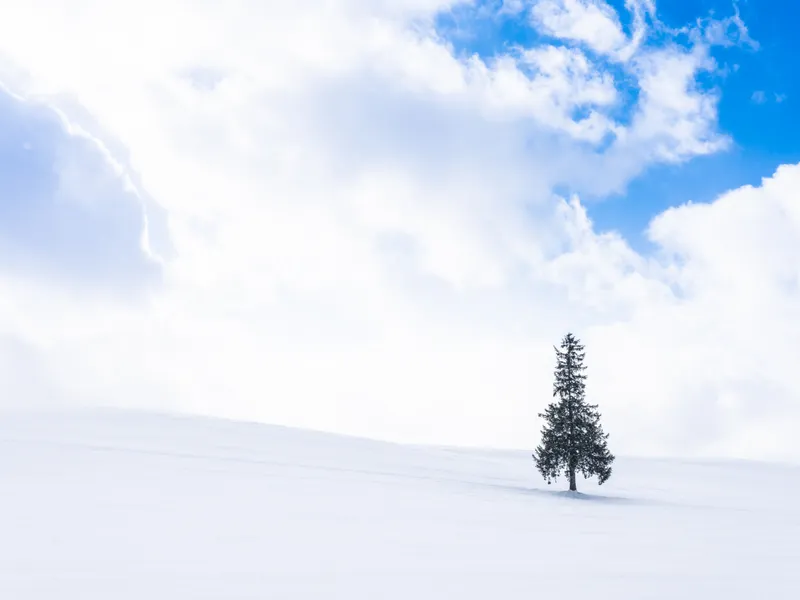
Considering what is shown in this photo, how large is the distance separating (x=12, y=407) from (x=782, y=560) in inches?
1940

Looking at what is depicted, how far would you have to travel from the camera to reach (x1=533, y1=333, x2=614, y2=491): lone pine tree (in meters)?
32.4

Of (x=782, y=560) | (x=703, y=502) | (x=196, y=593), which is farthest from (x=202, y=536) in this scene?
(x=703, y=502)

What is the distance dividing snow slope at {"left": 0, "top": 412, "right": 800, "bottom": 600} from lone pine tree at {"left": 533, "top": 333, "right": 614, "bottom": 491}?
1683 millimetres

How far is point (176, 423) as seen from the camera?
41969 mm

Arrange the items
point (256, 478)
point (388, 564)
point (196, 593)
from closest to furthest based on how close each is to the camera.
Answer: point (196, 593)
point (388, 564)
point (256, 478)

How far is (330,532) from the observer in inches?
581

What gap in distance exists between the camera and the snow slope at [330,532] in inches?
399

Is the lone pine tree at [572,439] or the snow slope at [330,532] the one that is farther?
the lone pine tree at [572,439]

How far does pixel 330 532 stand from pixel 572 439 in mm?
21349

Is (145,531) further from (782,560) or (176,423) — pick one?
(176,423)

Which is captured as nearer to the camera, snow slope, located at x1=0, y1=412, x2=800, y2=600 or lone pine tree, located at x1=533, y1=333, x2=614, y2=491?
snow slope, located at x1=0, y1=412, x2=800, y2=600

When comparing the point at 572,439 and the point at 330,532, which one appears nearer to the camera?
the point at 330,532

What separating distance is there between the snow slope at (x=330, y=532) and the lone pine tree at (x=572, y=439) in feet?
5.52

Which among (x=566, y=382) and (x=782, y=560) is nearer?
(x=782, y=560)
